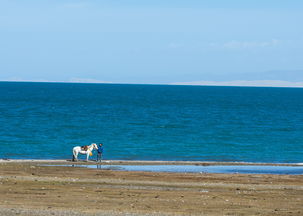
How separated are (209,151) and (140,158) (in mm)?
8674

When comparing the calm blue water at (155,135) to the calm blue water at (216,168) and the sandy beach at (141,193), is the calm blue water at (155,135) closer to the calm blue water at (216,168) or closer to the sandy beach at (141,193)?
the calm blue water at (216,168)

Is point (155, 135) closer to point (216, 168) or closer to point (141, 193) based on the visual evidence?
point (216, 168)

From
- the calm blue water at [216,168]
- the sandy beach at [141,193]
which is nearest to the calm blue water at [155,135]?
the calm blue water at [216,168]

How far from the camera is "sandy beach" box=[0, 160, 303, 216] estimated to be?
2230cm

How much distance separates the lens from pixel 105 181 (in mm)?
31875

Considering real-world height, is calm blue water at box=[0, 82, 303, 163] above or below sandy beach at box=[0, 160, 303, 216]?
above

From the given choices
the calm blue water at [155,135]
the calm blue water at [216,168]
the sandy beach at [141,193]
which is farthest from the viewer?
the calm blue water at [155,135]

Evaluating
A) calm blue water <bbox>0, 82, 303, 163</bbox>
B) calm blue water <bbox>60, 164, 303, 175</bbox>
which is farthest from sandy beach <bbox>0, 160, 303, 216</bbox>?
calm blue water <bbox>0, 82, 303, 163</bbox>

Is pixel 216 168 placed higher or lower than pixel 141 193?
higher

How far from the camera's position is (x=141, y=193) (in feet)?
89.1

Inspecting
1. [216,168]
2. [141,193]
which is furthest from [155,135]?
[141,193]

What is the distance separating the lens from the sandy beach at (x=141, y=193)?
22.3 metres

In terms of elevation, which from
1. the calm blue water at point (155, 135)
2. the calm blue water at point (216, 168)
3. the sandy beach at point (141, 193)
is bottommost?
the sandy beach at point (141, 193)

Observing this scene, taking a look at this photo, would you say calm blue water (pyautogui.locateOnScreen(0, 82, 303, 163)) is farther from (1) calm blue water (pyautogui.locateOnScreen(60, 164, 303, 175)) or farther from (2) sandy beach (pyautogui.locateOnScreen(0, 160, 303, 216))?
(2) sandy beach (pyautogui.locateOnScreen(0, 160, 303, 216))
